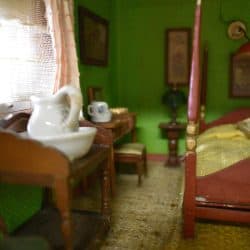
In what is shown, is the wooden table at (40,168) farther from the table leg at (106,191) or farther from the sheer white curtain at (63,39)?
the sheer white curtain at (63,39)

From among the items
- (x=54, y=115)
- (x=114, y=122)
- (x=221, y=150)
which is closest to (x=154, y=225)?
(x=221, y=150)

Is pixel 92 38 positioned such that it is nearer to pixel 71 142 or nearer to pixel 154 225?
pixel 154 225

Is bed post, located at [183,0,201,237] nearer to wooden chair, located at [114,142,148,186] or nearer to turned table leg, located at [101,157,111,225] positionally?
turned table leg, located at [101,157,111,225]

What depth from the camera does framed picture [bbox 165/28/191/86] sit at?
14.1ft

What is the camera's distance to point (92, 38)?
359cm

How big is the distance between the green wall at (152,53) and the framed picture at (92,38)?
0.19 metres

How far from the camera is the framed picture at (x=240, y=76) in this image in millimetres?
4152

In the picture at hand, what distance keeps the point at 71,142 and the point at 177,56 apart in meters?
3.17

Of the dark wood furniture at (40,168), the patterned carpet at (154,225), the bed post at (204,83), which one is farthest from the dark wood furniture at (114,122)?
the dark wood furniture at (40,168)

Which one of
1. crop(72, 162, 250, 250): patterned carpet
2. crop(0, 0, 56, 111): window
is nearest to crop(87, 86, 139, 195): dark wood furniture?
crop(72, 162, 250, 250): patterned carpet

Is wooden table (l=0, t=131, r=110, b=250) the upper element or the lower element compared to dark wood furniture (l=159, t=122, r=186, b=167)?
upper

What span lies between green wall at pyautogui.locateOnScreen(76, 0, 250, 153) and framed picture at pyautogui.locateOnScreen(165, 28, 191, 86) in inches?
3.3

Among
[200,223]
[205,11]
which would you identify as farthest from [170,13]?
[200,223]

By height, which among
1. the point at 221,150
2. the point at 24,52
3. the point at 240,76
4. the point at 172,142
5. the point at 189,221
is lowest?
the point at 189,221
